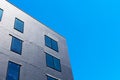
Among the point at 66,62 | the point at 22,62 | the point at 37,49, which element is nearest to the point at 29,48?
the point at 37,49

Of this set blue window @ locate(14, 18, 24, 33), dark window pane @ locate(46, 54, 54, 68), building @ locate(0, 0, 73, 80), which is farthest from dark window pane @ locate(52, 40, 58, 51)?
blue window @ locate(14, 18, 24, 33)

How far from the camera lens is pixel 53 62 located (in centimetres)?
2142

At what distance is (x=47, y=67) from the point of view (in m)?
20.0

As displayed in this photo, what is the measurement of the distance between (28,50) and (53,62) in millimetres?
3562

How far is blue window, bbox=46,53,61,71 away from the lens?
68.1 ft

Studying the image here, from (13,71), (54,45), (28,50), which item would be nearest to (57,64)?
(54,45)

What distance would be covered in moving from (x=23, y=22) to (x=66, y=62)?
23.3ft

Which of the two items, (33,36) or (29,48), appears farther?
(33,36)

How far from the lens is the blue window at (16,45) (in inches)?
703

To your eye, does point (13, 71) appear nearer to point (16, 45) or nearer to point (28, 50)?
point (16, 45)

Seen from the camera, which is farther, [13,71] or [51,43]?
[51,43]

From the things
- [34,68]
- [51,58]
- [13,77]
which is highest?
[51,58]

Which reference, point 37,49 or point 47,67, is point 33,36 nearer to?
point 37,49

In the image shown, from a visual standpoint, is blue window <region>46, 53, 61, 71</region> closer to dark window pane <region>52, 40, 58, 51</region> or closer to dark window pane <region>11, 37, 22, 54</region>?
dark window pane <region>52, 40, 58, 51</region>
